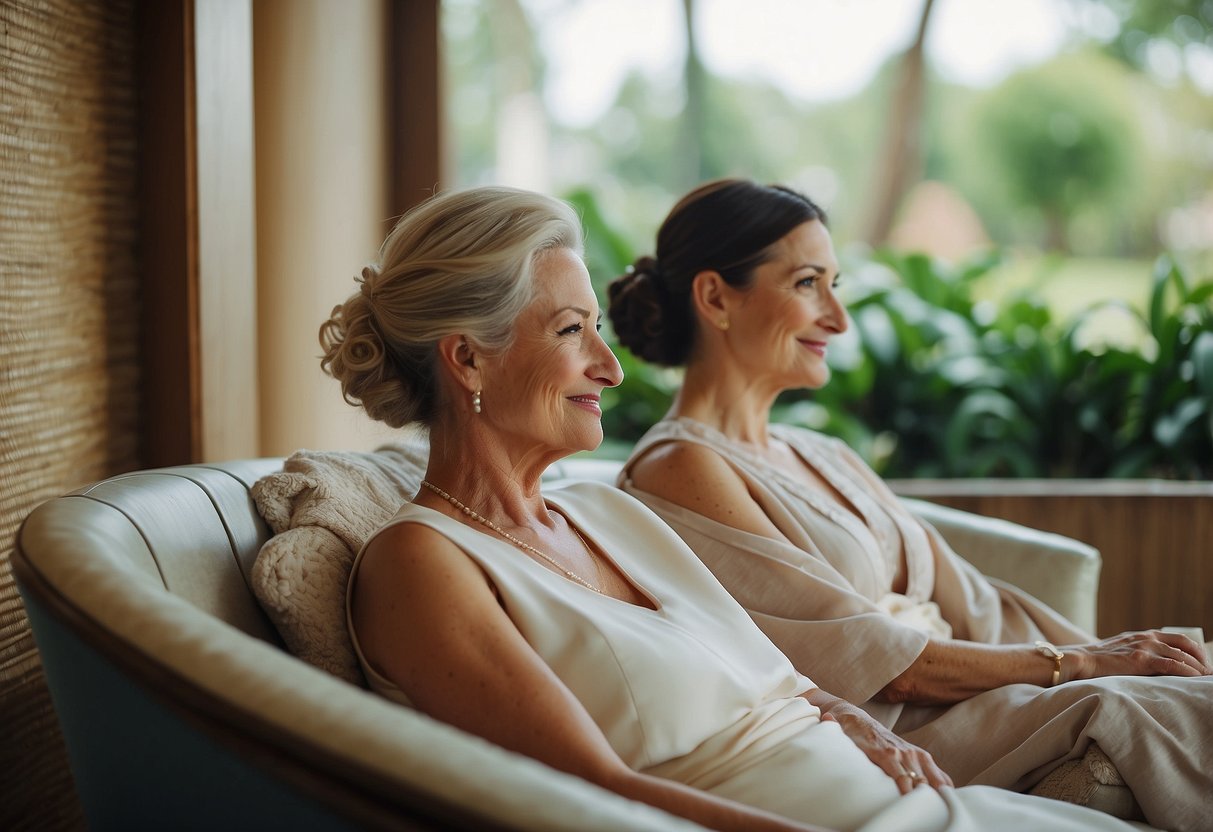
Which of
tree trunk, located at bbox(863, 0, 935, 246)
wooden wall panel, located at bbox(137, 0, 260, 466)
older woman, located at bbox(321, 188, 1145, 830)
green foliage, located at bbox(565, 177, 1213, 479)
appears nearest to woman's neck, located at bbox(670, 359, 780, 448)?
older woman, located at bbox(321, 188, 1145, 830)

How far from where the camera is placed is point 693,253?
2232mm

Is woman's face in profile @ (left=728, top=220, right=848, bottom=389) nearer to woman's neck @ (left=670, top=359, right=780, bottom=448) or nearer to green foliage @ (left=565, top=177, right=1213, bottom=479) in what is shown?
woman's neck @ (left=670, top=359, right=780, bottom=448)

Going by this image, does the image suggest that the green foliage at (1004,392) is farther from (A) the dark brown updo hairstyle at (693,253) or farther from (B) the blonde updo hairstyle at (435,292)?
(B) the blonde updo hairstyle at (435,292)

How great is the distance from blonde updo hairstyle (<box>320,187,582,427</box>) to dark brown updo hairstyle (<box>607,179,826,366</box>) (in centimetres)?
66

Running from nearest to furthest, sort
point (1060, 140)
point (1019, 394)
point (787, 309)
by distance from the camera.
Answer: point (787, 309) → point (1019, 394) → point (1060, 140)

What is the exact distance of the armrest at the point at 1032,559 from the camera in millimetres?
2363

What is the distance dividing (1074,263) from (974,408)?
14.8 feet

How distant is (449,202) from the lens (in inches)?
60.7

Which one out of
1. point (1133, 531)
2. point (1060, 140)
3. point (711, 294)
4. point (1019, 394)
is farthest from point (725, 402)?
point (1060, 140)

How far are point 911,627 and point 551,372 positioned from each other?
775 millimetres

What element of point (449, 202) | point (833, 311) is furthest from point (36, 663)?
point (833, 311)

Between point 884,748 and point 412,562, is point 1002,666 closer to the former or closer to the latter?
point 884,748

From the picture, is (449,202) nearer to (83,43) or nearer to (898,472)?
(83,43)

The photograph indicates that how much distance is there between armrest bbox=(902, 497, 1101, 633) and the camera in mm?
2363
